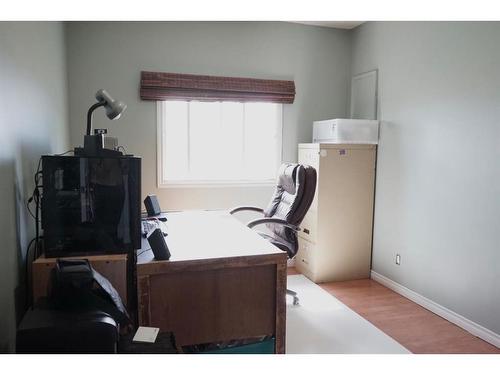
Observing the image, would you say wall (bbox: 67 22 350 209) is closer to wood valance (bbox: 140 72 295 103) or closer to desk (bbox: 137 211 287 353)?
wood valance (bbox: 140 72 295 103)

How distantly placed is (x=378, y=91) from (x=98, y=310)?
10.8 ft

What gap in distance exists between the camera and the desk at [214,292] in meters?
1.79

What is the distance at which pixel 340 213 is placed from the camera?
3.75m

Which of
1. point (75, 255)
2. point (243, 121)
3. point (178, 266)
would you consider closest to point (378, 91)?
point (243, 121)

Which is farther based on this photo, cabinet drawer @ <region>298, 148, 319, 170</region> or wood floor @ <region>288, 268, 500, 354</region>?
cabinet drawer @ <region>298, 148, 319, 170</region>

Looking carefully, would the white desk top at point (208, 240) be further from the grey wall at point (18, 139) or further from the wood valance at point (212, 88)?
the wood valance at point (212, 88)

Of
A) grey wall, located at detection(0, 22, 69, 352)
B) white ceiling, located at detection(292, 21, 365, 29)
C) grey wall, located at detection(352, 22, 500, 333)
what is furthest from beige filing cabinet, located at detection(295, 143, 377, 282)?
grey wall, located at detection(0, 22, 69, 352)

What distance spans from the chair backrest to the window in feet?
2.75

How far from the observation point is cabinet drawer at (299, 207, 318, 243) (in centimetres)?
373

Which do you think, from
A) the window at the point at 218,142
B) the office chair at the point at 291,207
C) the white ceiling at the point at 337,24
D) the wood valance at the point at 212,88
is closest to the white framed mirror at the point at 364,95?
the white ceiling at the point at 337,24

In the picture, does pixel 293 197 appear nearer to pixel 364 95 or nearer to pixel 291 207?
pixel 291 207

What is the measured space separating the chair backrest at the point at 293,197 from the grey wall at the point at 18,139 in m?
1.76

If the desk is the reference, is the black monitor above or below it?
above

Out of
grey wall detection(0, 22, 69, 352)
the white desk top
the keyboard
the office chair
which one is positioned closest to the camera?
grey wall detection(0, 22, 69, 352)
